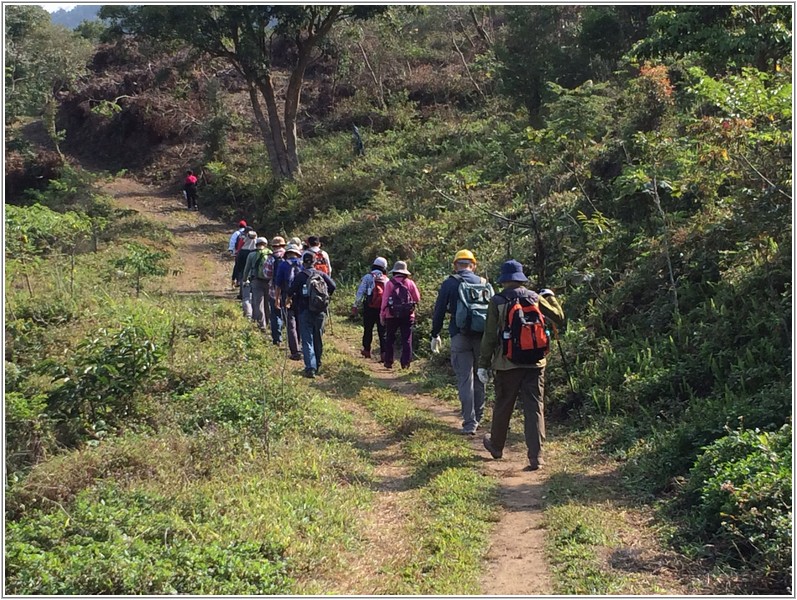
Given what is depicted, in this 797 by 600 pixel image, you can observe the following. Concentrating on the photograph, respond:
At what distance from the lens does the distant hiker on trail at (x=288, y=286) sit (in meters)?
11.2

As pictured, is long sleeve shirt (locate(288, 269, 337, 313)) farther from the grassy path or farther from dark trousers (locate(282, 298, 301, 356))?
the grassy path

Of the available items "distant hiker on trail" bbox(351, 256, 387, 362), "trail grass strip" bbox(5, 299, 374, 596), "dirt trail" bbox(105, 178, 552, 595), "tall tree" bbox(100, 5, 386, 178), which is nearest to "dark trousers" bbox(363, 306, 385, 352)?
"distant hiker on trail" bbox(351, 256, 387, 362)

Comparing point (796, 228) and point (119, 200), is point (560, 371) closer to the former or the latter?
point (796, 228)

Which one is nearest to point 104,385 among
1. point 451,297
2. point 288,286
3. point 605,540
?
point 288,286

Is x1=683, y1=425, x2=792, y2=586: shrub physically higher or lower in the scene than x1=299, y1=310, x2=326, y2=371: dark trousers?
lower

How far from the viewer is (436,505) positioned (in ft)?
20.9

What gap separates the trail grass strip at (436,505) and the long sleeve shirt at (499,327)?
3.43 ft

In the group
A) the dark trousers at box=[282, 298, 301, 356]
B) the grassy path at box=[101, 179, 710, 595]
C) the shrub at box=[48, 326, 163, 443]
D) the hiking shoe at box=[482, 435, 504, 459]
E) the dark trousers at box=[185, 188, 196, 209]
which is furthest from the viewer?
the dark trousers at box=[185, 188, 196, 209]

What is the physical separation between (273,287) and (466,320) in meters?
5.02

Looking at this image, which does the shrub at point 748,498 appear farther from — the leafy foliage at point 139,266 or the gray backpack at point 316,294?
the leafy foliage at point 139,266

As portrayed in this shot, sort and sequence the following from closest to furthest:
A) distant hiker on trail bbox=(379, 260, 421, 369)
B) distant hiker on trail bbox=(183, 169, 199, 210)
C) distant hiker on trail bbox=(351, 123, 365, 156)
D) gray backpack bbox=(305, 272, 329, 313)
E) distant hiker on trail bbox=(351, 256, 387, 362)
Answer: gray backpack bbox=(305, 272, 329, 313) → distant hiker on trail bbox=(379, 260, 421, 369) → distant hiker on trail bbox=(351, 256, 387, 362) → distant hiker on trail bbox=(351, 123, 365, 156) → distant hiker on trail bbox=(183, 169, 199, 210)

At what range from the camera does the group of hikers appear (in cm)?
722

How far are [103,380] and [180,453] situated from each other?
5.83ft

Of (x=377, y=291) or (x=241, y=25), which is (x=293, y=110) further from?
(x=377, y=291)
